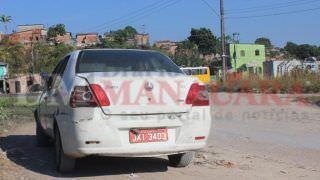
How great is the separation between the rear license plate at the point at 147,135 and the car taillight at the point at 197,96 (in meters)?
0.50

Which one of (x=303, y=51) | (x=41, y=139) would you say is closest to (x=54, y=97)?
(x=41, y=139)

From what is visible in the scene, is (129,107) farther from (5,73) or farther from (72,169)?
(5,73)

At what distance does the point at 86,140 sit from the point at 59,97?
108 centimetres

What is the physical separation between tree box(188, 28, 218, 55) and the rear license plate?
90.6 m

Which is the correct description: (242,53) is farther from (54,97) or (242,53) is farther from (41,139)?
(54,97)

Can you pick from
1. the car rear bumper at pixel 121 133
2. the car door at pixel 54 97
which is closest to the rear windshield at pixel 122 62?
the car door at pixel 54 97

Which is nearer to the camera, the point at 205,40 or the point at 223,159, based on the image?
the point at 223,159

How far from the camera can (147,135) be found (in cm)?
665

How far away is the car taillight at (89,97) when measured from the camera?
6520 mm

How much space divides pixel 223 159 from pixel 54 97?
262 centimetres

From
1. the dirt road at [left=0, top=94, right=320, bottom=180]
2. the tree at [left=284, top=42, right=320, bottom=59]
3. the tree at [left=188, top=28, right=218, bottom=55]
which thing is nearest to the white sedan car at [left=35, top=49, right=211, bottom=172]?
the dirt road at [left=0, top=94, right=320, bottom=180]

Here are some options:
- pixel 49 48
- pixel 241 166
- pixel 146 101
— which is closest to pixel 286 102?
pixel 241 166

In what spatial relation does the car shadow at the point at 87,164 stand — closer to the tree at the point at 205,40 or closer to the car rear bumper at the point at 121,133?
the car rear bumper at the point at 121,133

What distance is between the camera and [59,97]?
7332 mm
